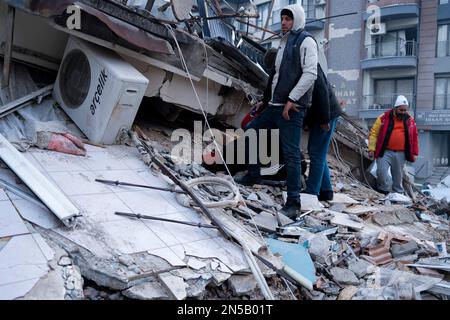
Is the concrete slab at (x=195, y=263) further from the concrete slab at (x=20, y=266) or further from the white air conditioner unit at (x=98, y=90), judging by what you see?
the white air conditioner unit at (x=98, y=90)

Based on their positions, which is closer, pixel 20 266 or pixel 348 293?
pixel 20 266

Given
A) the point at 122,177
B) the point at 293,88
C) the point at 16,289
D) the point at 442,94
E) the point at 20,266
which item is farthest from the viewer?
the point at 442,94

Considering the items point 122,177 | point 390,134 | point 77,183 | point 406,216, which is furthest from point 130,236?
point 390,134

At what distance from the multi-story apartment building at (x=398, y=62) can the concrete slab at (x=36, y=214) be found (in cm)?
1617

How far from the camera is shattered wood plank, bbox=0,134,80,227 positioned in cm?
244

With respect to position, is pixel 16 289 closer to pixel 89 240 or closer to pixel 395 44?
pixel 89 240

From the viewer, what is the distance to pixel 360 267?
114 inches

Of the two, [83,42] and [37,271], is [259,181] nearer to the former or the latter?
[83,42]

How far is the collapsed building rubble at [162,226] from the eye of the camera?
2105mm

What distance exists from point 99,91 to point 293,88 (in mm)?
1820

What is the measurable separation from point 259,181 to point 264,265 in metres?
1.95

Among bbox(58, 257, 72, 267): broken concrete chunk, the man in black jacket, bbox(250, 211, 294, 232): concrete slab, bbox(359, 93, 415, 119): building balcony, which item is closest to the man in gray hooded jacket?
bbox(250, 211, 294, 232): concrete slab

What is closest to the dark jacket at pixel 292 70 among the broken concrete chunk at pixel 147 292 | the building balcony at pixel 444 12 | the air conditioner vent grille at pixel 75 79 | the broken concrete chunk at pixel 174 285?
the air conditioner vent grille at pixel 75 79
